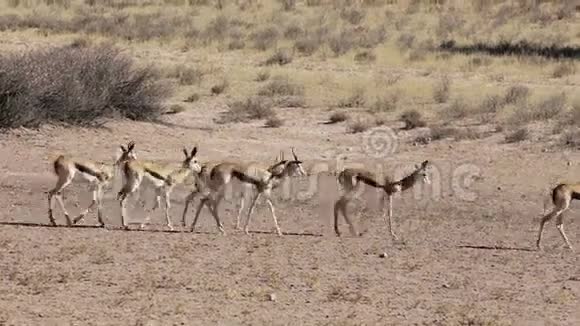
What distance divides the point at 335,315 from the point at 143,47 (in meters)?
29.4

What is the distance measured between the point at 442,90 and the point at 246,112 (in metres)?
5.72

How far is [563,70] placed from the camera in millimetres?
34562

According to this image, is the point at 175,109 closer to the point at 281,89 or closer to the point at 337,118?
the point at 337,118

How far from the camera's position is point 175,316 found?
11.6 metres

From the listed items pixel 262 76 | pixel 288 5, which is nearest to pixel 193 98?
pixel 262 76

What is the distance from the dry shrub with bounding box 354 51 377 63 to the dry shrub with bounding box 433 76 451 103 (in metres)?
5.74

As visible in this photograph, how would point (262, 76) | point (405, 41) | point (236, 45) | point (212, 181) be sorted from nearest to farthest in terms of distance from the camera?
point (212, 181)
point (262, 76)
point (236, 45)
point (405, 41)

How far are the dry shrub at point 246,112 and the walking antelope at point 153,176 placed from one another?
10.0m

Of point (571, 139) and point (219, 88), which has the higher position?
point (219, 88)

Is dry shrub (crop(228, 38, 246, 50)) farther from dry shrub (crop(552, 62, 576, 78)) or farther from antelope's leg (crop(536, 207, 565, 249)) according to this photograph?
antelope's leg (crop(536, 207, 565, 249))

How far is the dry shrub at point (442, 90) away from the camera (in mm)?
29609

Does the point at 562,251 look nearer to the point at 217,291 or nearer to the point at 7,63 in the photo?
the point at 217,291

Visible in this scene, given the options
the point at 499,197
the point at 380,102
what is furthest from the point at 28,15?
the point at 499,197

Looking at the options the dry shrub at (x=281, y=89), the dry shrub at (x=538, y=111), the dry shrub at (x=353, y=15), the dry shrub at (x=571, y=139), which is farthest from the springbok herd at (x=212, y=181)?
the dry shrub at (x=353, y=15)
